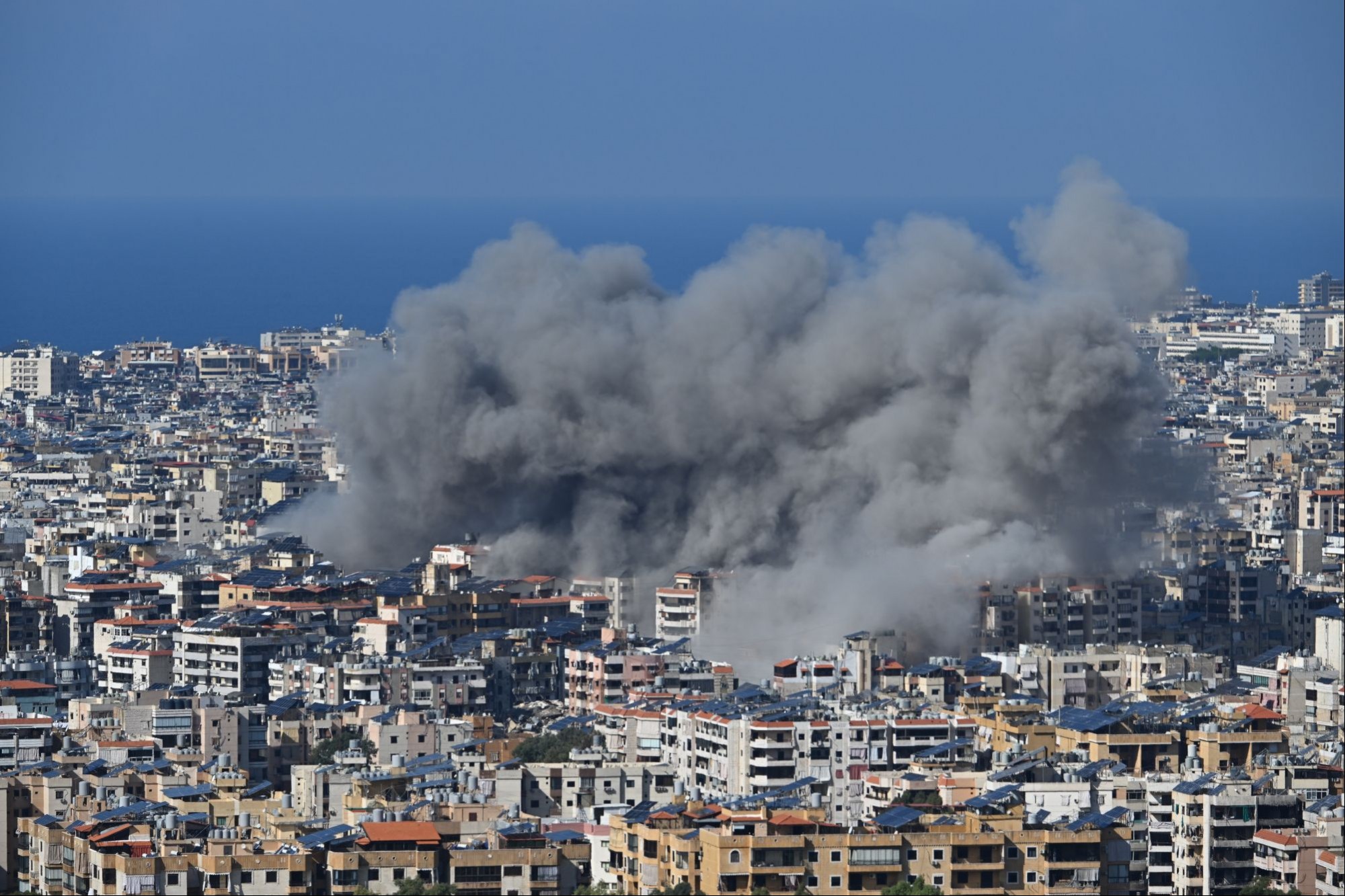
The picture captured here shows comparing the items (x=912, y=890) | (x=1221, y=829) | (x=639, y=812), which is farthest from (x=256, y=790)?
(x=1221, y=829)

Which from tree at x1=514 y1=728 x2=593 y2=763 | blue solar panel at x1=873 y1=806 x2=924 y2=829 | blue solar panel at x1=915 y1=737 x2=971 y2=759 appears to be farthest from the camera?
tree at x1=514 y1=728 x2=593 y2=763

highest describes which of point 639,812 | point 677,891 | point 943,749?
point 943,749

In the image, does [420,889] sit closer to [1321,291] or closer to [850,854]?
[850,854]

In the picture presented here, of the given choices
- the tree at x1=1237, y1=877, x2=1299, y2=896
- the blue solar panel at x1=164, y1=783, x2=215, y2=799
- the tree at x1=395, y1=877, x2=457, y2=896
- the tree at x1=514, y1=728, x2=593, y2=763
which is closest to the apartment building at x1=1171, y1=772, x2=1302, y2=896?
the tree at x1=1237, y1=877, x2=1299, y2=896

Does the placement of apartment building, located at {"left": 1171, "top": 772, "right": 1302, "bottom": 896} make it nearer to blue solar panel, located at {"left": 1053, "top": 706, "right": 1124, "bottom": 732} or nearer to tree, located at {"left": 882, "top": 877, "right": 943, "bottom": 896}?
tree, located at {"left": 882, "top": 877, "right": 943, "bottom": 896}

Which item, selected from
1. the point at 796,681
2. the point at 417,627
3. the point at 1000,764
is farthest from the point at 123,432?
the point at 1000,764

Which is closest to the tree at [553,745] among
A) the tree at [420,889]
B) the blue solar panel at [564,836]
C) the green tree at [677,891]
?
the blue solar panel at [564,836]
